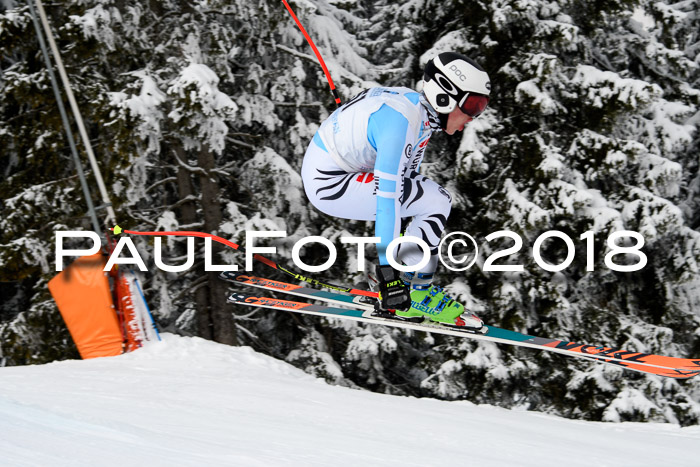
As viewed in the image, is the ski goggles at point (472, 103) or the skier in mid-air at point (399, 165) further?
the ski goggles at point (472, 103)

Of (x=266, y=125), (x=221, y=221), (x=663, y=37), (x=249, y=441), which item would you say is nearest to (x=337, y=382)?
(x=221, y=221)

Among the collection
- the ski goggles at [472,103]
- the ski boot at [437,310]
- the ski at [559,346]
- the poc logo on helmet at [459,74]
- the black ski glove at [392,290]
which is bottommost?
the ski at [559,346]

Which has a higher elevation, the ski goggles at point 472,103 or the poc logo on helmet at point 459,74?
the poc logo on helmet at point 459,74

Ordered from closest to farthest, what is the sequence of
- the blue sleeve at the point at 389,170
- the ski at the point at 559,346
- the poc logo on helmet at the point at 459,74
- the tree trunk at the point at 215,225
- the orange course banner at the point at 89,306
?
the blue sleeve at the point at 389,170
the poc logo on helmet at the point at 459,74
the ski at the point at 559,346
the orange course banner at the point at 89,306
the tree trunk at the point at 215,225

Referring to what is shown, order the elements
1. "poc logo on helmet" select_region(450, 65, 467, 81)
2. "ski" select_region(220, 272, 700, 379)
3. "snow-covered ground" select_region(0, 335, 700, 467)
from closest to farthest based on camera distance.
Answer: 1. "snow-covered ground" select_region(0, 335, 700, 467)
2. "poc logo on helmet" select_region(450, 65, 467, 81)
3. "ski" select_region(220, 272, 700, 379)

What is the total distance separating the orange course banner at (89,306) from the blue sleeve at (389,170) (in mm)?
2705

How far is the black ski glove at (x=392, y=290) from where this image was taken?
3.49m

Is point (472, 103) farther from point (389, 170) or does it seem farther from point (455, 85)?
point (389, 170)

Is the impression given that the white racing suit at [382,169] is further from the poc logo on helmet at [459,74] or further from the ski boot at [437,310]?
the poc logo on helmet at [459,74]

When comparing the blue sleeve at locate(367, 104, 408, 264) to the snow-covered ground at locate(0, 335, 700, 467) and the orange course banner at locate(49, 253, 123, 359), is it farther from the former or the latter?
the orange course banner at locate(49, 253, 123, 359)

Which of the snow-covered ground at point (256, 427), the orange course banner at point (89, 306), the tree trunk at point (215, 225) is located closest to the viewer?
the snow-covered ground at point (256, 427)

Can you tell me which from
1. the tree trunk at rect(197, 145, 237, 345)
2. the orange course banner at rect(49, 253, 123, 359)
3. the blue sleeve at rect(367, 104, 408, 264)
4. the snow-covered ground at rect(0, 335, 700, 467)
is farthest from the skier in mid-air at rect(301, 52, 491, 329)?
the tree trunk at rect(197, 145, 237, 345)

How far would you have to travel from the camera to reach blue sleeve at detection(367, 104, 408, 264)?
134 inches

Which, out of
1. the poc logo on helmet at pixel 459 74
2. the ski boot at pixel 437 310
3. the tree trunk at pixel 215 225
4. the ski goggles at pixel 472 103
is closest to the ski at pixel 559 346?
the ski boot at pixel 437 310
